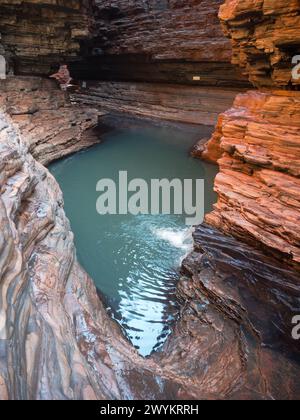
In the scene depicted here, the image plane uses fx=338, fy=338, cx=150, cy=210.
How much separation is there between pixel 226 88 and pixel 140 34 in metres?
5.05

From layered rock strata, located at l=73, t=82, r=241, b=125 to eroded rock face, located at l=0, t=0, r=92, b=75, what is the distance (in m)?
3.57

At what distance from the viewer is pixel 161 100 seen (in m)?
17.2

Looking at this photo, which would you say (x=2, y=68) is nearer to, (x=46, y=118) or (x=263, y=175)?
(x=46, y=118)

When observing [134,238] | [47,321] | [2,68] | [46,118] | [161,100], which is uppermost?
[2,68]

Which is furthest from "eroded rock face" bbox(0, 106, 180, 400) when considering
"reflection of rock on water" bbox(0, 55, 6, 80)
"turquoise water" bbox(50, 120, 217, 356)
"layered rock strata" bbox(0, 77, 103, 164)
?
"reflection of rock on water" bbox(0, 55, 6, 80)

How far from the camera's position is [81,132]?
14062 mm

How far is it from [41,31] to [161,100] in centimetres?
629

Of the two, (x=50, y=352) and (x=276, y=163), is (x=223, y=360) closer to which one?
(x=50, y=352)

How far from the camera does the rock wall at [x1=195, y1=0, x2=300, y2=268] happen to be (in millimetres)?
5262

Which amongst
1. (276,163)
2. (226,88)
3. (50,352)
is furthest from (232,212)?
(226,88)

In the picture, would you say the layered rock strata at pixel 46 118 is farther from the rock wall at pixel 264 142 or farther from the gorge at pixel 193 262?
the rock wall at pixel 264 142

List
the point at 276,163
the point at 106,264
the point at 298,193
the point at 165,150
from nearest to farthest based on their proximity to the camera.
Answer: the point at 298,193 → the point at 276,163 → the point at 106,264 → the point at 165,150

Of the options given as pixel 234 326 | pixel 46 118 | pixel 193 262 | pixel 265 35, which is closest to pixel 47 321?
pixel 234 326

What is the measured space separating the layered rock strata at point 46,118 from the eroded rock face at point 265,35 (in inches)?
275
